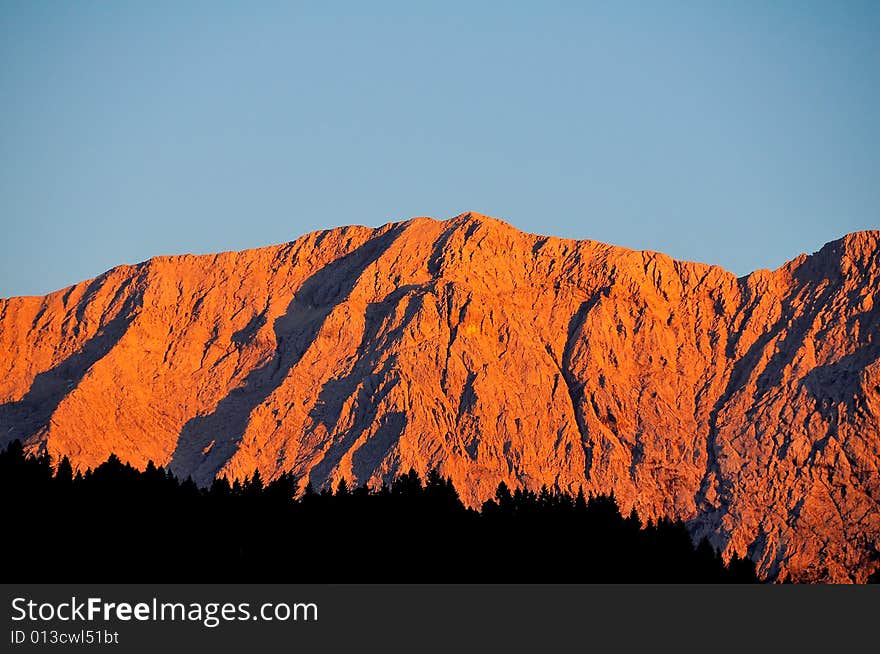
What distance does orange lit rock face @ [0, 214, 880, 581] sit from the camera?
505 ft

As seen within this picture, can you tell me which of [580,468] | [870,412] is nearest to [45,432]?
[580,468]

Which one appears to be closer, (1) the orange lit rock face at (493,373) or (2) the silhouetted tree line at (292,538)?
(2) the silhouetted tree line at (292,538)

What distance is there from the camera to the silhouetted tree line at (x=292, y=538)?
7925cm

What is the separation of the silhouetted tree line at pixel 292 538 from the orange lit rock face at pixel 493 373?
3395 centimetres

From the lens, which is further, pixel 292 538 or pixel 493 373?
pixel 493 373

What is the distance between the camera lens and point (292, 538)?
300 ft

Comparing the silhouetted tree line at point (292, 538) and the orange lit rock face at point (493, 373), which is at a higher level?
the orange lit rock face at point (493, 373)

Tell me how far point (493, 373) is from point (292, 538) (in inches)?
2844

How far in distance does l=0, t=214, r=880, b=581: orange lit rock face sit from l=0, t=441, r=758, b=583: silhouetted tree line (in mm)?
33949

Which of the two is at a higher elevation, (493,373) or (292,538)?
(493,373)

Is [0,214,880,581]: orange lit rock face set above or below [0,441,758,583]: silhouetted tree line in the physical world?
above

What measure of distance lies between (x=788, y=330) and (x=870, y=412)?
601 inches

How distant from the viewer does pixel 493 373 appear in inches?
6398
